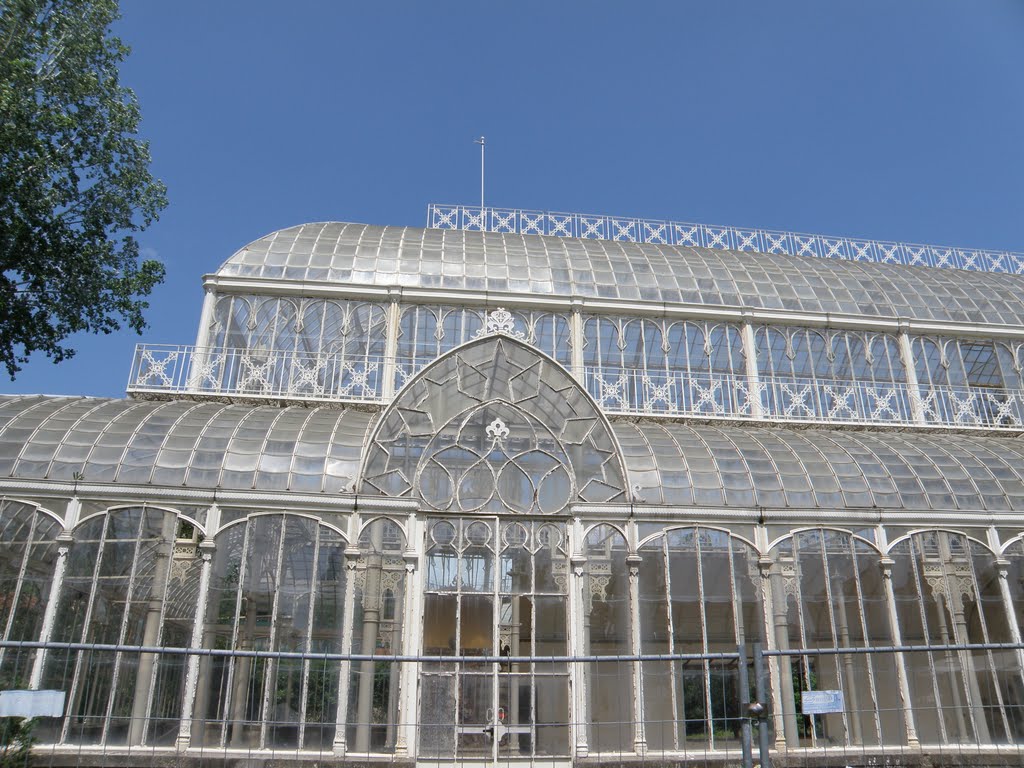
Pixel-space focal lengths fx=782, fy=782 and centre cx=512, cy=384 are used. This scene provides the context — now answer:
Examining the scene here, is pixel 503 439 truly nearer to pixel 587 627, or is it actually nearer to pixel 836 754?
pixel 587 627

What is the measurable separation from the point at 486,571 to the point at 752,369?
12675 millimetres

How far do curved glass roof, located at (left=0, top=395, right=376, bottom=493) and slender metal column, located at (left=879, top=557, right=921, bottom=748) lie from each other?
13.3 meters

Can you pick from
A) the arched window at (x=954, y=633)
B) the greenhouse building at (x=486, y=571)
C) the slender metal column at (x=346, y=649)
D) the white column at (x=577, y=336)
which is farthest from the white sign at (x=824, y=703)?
the white column at (x=577, y=336)

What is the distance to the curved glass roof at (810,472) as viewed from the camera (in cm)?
1956

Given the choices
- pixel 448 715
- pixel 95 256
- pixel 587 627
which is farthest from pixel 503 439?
pixel 95 256

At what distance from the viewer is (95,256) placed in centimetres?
2233

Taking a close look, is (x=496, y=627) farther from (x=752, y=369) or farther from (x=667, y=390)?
(x=752, y=369)

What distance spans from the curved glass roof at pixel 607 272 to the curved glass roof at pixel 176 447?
7550 millimetres

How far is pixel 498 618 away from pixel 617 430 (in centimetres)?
615

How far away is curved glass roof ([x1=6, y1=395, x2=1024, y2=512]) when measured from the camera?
720 inches

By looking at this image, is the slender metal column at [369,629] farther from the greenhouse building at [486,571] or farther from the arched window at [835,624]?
the arched window at [835,624]

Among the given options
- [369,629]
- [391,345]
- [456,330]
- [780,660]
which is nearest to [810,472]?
[780,660]

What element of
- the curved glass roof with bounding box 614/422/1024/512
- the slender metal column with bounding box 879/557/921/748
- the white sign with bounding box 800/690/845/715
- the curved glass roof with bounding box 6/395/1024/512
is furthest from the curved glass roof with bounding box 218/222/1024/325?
the white sign with bounding box 800/690/845/715

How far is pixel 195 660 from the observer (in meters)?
16.6
